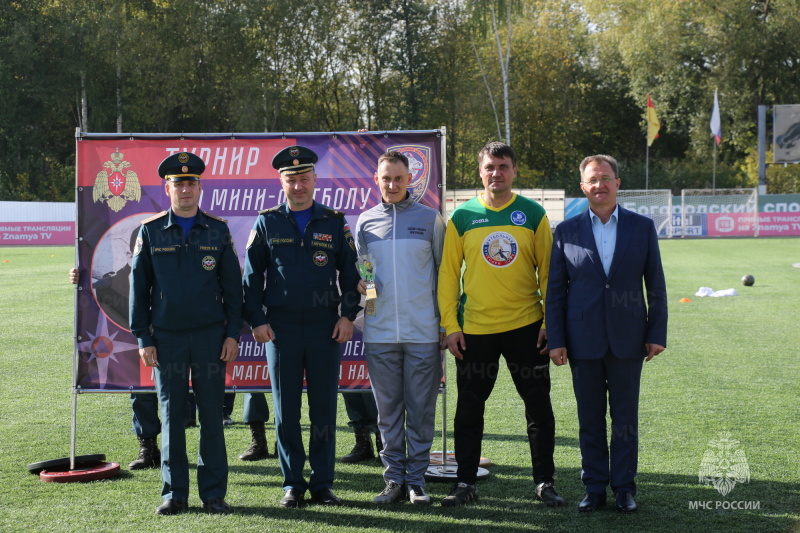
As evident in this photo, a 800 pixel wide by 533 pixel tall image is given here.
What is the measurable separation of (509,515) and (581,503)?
0.40 meters

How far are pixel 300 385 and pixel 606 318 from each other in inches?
68.7

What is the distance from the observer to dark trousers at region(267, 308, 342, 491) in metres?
4.92

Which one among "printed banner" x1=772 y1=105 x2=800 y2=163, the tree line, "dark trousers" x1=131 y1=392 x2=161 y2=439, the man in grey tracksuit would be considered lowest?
"dark trousers" x1=131 y1=392 x2=161 y2=439

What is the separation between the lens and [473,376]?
16.1 feet

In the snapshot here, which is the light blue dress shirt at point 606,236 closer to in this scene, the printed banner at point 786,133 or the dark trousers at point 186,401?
the dark trousers at point 186,401


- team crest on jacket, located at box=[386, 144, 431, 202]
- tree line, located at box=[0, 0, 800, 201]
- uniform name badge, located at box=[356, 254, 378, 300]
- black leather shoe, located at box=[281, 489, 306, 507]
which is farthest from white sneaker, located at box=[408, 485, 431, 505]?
tree line, located at box=[0, 0, 800, 201]

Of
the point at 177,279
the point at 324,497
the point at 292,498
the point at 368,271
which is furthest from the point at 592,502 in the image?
the point at 177,279

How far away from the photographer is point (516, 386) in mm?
4844

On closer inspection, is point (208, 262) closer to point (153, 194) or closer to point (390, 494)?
point (153, 194)

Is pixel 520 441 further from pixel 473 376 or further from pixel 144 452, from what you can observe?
pixel 144 452

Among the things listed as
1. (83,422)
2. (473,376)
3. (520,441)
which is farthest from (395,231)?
(83,422)

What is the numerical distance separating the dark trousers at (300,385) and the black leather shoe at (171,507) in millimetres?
572

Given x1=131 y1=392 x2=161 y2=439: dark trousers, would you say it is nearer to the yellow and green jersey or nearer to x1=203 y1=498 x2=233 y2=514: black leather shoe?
x1=203 y1=498 x2=233 y2=514: black leather shoe

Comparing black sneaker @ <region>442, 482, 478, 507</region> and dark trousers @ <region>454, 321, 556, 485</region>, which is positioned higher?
dark trousers @ <region>454, 321, 556, 485</region>
